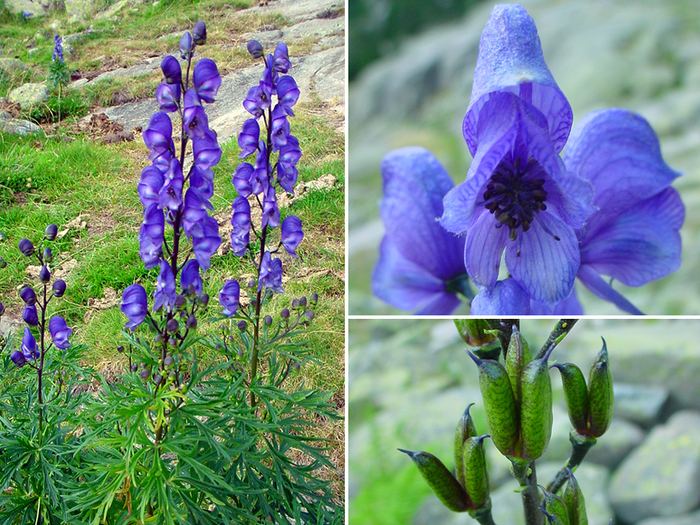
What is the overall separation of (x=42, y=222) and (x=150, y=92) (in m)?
0.68

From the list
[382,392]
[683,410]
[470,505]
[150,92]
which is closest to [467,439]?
[470,505]

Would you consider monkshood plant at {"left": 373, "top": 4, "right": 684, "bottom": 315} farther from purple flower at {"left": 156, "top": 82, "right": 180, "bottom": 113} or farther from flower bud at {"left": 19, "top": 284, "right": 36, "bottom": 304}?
flower bud at {"left": 19, "top": 284, "right": 36, "bottom": 304}

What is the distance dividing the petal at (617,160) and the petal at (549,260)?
0.34 ft

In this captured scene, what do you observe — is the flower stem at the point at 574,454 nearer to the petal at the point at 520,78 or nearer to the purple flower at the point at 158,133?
the petal at the point at 520,78

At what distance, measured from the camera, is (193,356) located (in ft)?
4.22

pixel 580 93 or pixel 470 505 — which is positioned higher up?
pixel 580 93

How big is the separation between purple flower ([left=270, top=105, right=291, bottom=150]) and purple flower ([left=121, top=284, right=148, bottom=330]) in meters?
0.31

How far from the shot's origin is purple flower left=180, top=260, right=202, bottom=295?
117 cm

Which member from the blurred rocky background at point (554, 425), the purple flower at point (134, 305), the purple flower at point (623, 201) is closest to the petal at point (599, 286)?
the purple flower at point (623, 201)

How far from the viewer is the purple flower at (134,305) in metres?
1.18

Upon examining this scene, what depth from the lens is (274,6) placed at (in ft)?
10.7

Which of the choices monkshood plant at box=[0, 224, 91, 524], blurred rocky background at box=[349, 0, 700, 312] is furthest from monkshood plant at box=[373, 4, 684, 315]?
blurred rocky background at box=[349, 0, 700, 312]

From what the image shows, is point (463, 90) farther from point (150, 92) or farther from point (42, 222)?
point (42, 222)

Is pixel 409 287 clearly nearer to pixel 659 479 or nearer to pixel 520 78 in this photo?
pixel 520 78
